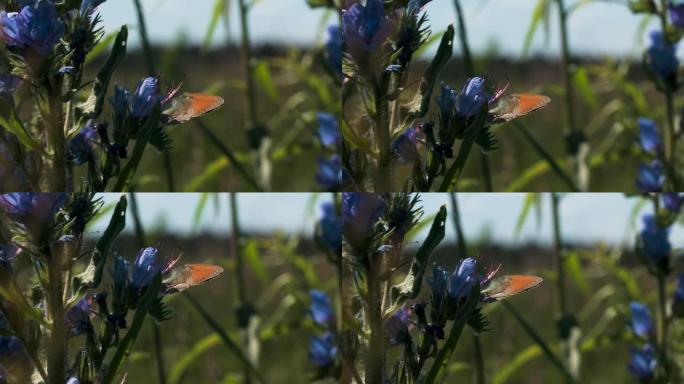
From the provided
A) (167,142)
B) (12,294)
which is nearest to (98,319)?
(12,294)

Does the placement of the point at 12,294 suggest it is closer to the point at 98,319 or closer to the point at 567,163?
the point at 98,319

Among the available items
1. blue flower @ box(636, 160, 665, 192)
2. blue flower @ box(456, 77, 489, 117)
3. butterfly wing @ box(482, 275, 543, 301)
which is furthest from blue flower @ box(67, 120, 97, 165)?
blue flower @ box(636, 160, 665, 192)

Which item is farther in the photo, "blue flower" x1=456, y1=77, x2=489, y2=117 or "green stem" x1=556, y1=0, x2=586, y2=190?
"green stem" x1=556, y1=0, x2=586, y2=190

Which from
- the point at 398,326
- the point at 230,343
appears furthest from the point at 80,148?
the point at 398,326

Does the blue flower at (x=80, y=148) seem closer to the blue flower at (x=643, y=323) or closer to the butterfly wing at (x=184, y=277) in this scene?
the butterfly wing at (x=184, y=277)

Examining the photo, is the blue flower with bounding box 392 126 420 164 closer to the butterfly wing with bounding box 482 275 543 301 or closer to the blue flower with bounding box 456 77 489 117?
the blue flower with bounding box 456 77 489 117

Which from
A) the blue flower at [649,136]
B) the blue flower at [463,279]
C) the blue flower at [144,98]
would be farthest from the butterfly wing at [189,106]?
the blue flower at [649,136]
